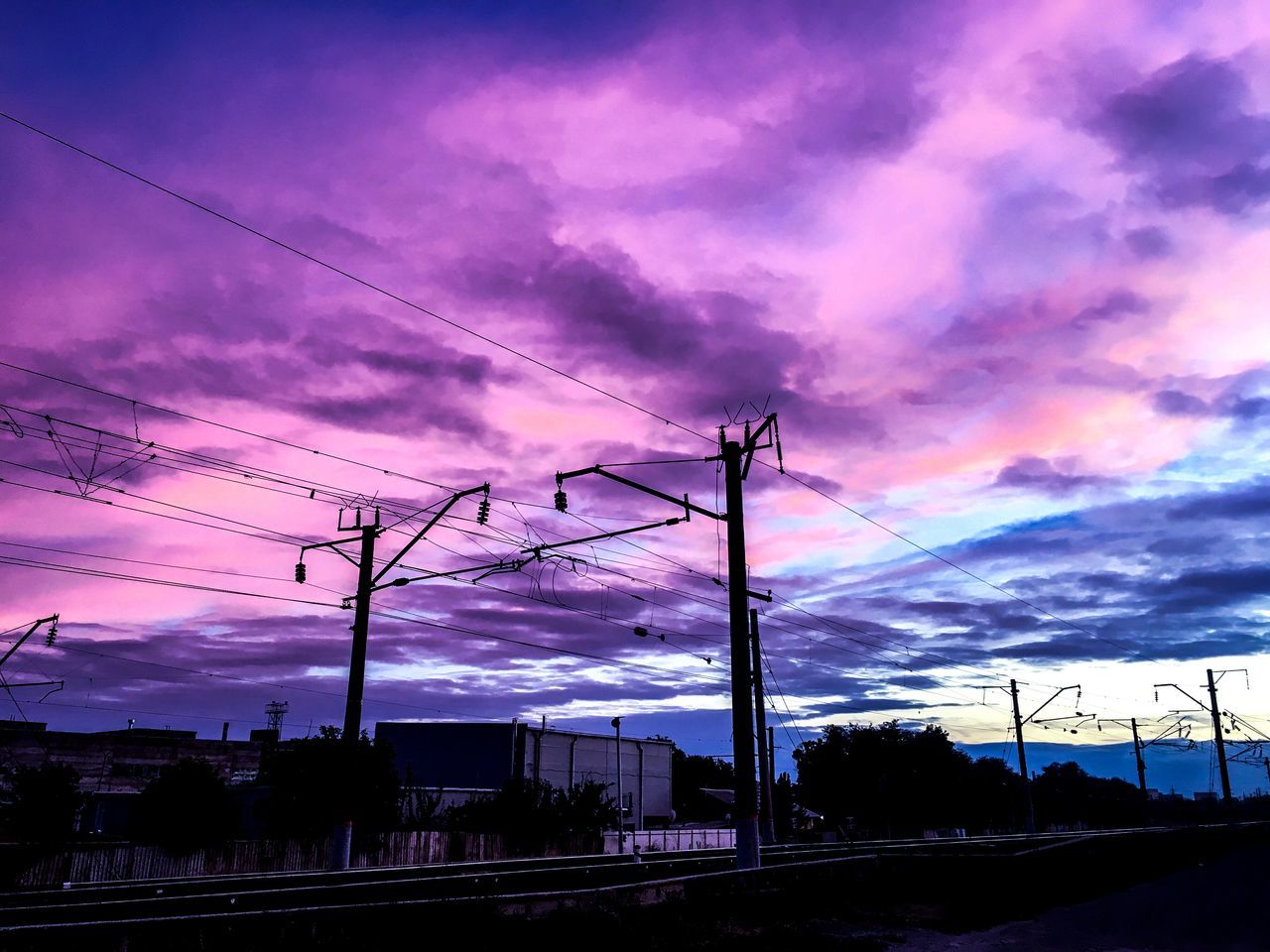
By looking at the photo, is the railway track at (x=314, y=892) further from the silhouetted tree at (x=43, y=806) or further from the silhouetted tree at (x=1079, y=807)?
the silhouetted tree at (x=1079, y=807)

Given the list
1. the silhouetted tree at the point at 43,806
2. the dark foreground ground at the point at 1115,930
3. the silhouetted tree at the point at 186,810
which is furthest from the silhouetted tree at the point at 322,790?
the dark foreground ground at the point at 1115,930

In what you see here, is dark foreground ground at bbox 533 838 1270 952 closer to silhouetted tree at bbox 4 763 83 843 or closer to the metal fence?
the metal fence

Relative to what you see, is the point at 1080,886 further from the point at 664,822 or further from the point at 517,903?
the point at 664,822

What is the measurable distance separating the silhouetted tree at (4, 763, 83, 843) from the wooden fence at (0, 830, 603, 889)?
16002 millimetres

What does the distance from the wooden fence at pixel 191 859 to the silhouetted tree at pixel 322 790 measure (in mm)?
1401

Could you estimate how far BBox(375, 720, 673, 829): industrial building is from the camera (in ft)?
244

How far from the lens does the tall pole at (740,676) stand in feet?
66.3

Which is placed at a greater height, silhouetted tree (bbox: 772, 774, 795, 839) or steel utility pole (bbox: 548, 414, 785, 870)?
steel utility pole (bbox: 548, 414, 785, 870)

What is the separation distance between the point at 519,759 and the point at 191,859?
41.4 meters

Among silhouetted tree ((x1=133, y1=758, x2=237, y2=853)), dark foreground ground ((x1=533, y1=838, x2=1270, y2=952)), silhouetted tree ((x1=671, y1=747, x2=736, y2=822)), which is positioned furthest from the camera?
silhouetted tree ((x1=671, y1=747, x2=736, y2=822))

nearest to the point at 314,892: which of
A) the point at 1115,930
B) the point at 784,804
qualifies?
the point at 1115,930

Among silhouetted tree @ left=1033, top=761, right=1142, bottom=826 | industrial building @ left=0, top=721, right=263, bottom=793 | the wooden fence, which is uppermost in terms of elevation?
industrial building @ left=0, top=721, right=263, bottom=793

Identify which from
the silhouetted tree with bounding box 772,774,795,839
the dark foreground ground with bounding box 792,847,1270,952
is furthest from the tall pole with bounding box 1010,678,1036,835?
the dark foreground ground with bounding box 792,847,1270,952

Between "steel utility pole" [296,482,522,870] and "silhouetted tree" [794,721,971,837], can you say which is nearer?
"steel utility pole" [296,482,522,870]
